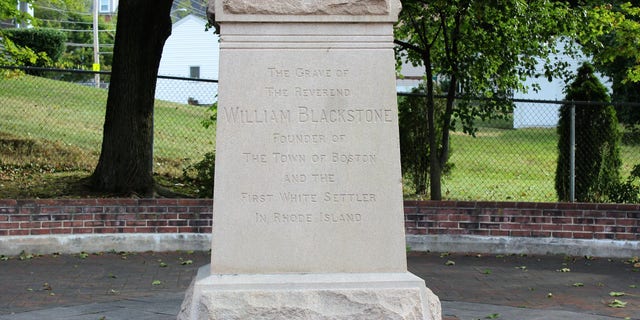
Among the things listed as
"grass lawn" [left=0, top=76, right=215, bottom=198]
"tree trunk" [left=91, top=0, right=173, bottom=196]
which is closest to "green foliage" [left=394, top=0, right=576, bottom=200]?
"tree trunk" [left=91, top=0, right=173, bottom=196]

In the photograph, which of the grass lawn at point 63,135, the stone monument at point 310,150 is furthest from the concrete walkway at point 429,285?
the grass lawn at point 63,135

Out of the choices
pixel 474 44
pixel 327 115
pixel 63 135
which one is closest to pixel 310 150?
pixel 327 115

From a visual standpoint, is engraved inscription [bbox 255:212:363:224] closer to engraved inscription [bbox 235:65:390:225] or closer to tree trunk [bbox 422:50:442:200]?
engraved inscription [bbox 235:65:390:225]

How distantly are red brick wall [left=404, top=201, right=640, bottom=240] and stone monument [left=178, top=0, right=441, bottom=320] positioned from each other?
5.67 meters

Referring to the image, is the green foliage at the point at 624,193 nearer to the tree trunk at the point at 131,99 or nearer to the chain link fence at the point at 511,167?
the chain link fence at the point at 511,167

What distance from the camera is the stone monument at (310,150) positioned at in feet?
19.1

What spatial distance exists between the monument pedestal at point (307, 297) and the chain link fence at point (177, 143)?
9531 millimetres

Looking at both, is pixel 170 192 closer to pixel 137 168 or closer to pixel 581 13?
pixel 137 168

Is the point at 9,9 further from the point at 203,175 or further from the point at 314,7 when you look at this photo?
the point at 314,7

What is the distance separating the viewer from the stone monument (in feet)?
19.1

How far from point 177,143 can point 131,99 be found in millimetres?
3509

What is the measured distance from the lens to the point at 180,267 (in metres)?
10.4

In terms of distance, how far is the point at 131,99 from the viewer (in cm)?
1288

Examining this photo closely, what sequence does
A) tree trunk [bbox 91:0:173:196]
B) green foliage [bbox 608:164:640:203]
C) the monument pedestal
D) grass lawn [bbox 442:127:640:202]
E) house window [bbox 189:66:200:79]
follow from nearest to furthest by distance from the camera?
the monument pedestal
tree trunk [bbox 91:0:173:196]
green foliage [bbox 608:164:640:203]
grass lawn [bbox 442:127:640:202]
house window [bbox 189:66:200:79]
